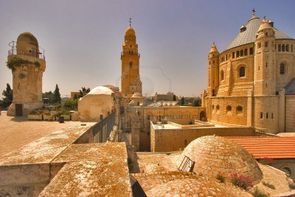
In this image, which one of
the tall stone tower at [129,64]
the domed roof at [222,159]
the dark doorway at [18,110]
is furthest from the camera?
the tall stone tower at [129,64]

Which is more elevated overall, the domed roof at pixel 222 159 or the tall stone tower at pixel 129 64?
the tall stone tower at pixel 129 64

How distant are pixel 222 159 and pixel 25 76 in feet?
57.2

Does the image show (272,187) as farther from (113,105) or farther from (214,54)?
(214,54)

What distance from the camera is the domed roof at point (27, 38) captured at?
16.7 meters

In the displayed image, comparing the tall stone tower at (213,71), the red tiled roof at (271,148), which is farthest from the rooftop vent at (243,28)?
the red tiled roof at (271,148)

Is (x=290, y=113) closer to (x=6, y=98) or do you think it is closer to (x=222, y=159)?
(x=222, y=159)

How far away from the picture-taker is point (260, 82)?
21.7 m

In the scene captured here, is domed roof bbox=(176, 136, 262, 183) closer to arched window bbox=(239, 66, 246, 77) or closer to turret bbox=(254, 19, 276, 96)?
turret bbox=(254, 19, 276, 96)

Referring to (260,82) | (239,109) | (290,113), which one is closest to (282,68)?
(260,82)

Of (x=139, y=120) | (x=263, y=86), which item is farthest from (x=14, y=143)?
(x=263, y=86)

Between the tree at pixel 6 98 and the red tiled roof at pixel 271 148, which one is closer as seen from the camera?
the red tiled roof at pixel 271 148

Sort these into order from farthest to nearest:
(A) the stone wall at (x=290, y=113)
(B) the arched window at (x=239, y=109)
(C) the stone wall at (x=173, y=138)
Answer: (B) the arched window at (x=239, y=109)
(A) the stone wall at (x=290, y=113)
(C) the stone wall at (x=173, y=138)

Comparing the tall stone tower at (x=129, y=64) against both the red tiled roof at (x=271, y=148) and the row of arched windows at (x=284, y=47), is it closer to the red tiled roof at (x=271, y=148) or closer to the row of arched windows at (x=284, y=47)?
the row of arched windows at (x=284, y=47)

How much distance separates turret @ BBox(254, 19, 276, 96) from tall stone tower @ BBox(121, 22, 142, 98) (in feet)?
95.9
